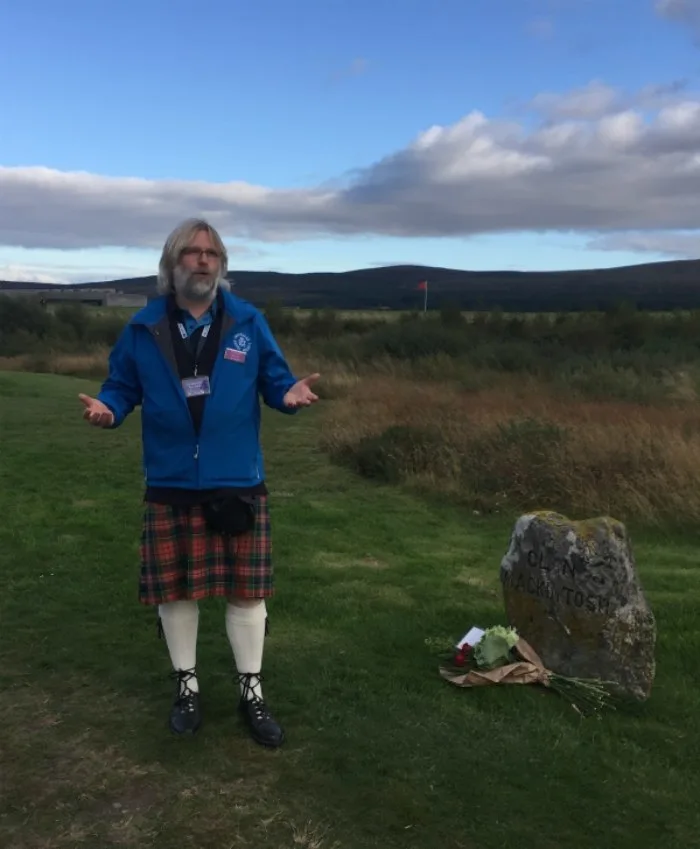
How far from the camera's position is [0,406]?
16297 millimetres

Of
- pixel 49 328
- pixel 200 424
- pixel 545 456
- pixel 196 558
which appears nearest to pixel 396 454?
pixel 545 456

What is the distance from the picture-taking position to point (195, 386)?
329 centimetres

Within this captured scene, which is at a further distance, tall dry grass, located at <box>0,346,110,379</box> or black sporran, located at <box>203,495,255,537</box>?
tall dry grass, located at <box>0,346,110,379</box>

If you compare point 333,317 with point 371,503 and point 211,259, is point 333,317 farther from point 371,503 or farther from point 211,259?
point 211,259

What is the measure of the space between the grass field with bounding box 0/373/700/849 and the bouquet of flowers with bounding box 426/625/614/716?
7 centimetres

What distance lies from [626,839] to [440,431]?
856 cm

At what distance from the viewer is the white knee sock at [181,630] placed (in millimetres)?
3541

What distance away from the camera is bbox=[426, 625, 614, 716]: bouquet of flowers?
3941 mm

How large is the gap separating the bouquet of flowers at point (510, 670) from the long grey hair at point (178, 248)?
2.13m

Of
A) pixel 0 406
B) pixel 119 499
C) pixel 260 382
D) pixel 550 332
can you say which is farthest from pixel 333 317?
pixel 260 382

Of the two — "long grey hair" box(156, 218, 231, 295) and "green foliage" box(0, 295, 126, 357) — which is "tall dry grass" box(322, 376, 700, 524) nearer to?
"long grey hair" box(156, 218, 231, 295)

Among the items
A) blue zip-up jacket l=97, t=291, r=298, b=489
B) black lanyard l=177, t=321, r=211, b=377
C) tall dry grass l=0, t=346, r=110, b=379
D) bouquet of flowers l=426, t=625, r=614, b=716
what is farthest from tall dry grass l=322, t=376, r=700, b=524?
tall dry grass l=0, t=346, r=110, b=379

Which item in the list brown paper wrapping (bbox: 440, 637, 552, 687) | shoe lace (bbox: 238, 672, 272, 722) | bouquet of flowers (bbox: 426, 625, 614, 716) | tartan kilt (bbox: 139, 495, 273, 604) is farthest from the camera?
brown paper wrapping (bbox: 440, 637, 552, 687)

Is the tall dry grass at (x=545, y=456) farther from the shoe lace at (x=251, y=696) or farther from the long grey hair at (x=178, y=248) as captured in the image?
the long grey hair at (x=178, y=248)
